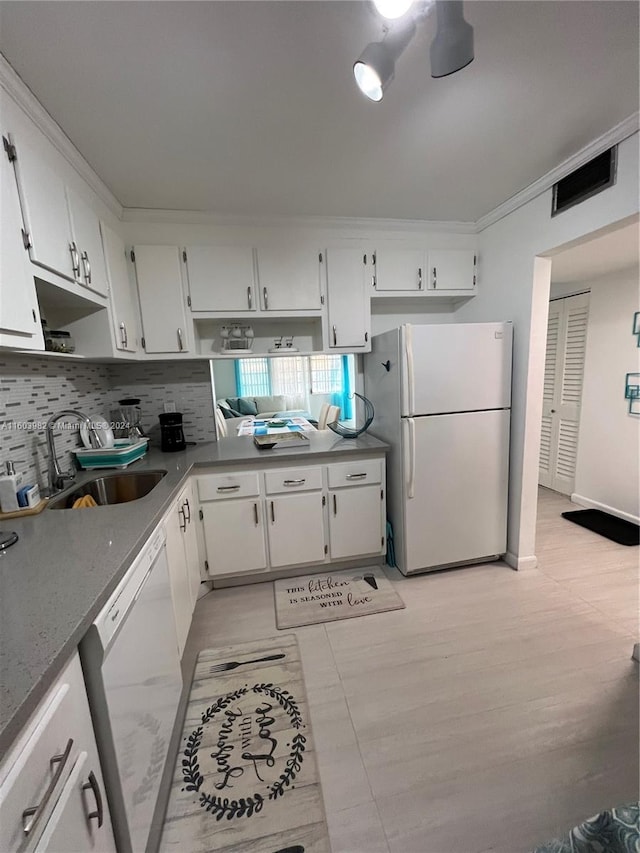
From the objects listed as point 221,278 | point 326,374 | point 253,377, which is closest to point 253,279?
point 221,278

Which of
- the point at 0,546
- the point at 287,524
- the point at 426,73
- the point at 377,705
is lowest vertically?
the point at 377,705

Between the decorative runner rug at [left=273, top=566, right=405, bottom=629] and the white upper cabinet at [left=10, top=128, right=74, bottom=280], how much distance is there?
2.04m

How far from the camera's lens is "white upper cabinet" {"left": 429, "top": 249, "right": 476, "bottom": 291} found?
2.51 meters

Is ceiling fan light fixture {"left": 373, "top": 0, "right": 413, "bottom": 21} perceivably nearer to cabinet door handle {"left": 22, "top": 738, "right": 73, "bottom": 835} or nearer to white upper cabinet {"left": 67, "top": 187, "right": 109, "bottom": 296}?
white upper cabinet {"left": 67, "top": 187, "right": 109, "bottom": 296}

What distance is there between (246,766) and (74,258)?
2131 mm

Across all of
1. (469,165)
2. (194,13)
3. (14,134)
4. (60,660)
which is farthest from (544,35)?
(60,660)

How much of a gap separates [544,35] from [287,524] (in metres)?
2.41

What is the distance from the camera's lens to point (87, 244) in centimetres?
162

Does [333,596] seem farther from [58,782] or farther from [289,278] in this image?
[289,278]

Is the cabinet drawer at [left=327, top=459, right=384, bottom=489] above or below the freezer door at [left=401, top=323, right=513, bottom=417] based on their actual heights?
below

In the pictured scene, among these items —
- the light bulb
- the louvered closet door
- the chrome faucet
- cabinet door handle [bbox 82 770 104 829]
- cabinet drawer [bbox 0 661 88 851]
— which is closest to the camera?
cabinet drawer [bbox 0 661 88 851]

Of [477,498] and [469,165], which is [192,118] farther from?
[477,498]

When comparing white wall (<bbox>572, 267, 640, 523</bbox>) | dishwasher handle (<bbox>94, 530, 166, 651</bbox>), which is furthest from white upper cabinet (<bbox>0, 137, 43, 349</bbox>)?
white wall (<bbox>572, 267, 640, 523</bbox>)

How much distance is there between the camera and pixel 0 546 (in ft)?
3.57
